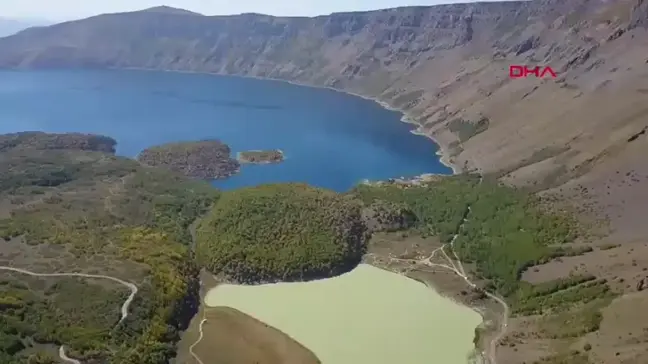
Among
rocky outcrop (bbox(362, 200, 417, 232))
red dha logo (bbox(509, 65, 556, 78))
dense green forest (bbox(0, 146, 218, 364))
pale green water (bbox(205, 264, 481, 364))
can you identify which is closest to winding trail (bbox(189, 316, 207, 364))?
dense green forest (bbox(0, 146, 218, 364))

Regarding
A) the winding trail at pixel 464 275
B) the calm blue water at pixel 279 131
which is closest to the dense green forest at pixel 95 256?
the calm blue water at pixel 279 131

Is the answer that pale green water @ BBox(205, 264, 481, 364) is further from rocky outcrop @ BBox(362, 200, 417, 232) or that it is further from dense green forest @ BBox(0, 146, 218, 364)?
rocky outcrop @ BBox(362, 200, 417, 232)

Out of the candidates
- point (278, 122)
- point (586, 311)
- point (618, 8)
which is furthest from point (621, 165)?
point (278, 122)

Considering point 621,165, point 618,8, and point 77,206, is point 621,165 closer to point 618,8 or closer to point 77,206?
point 77,206

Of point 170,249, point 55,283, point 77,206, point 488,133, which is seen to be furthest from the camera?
point 488,133

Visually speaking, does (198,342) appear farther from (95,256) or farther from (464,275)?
(464,275)

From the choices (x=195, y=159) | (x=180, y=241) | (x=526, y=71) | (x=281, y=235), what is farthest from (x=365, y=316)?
(x=526, y=71)
